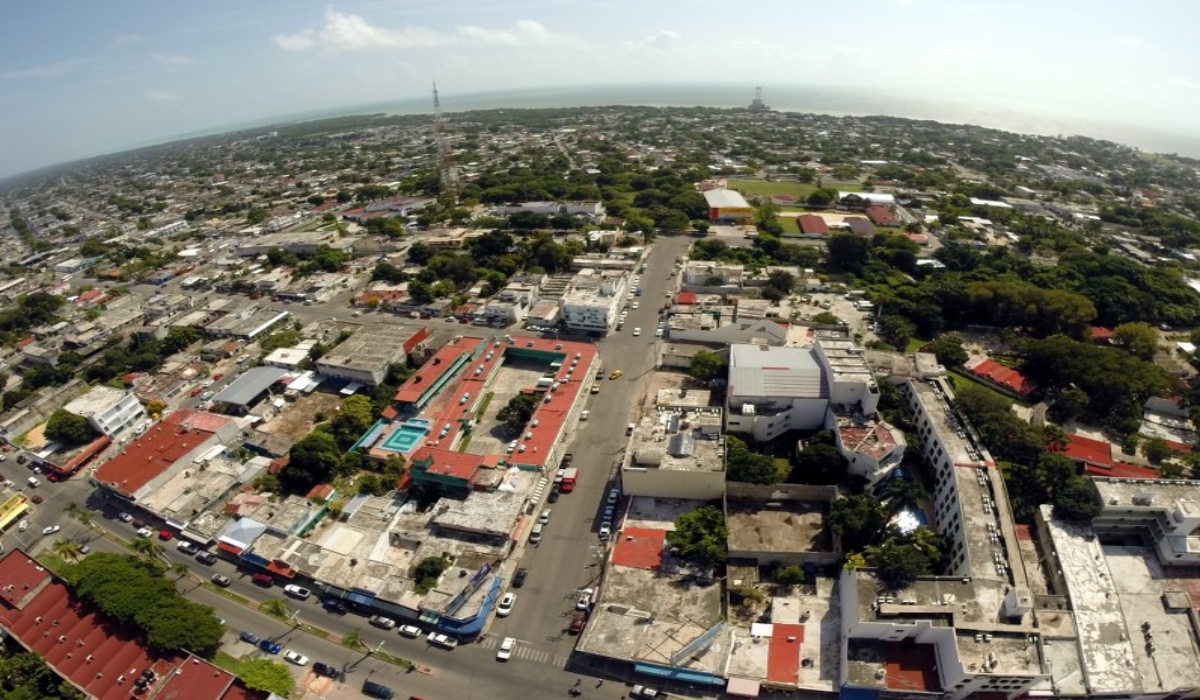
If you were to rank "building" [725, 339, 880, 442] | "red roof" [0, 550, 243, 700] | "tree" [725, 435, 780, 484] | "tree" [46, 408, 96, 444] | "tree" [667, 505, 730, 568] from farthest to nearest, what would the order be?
"tree" [46, 408, 96, 444] < "building" [725, 339, 880, 442] < "tree" [725, 435, 780, 484] < "tree" [667, 505, 730, 568] < "red roof" [0, 550, 243, 700]

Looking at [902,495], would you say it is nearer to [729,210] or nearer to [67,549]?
[67,549]

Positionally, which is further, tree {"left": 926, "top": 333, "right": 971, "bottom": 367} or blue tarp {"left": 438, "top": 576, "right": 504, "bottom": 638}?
tree {"left": 926, "top": 333, "right": 971, "bottom": 367}

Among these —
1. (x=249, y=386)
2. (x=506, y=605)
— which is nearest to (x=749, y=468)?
(x=506, y=605)

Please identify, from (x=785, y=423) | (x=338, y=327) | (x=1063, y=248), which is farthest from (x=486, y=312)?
(x=1063, y=248)

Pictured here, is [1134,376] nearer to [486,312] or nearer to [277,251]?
[486,312]

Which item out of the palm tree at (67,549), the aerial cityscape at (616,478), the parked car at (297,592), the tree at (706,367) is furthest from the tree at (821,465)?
the palm tree at (67,549)

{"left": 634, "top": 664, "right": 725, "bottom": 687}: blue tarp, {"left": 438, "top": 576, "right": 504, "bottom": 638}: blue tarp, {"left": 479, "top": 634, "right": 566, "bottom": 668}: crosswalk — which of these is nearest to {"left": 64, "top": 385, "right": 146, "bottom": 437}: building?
{"left": 438, "top": 576, "right": 504, "bottom": 638}: blue tarp

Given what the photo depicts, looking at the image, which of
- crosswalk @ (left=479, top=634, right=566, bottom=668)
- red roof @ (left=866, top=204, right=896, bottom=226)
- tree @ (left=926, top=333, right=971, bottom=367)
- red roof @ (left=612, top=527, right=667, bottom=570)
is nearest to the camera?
crosswalk @ (left=479, top=634, right=566, bottom=668)

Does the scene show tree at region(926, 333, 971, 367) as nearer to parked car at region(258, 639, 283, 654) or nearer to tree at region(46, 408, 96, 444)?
parked car at region(258, 639, 283, 654)
